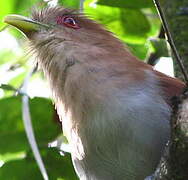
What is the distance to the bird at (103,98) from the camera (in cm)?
284

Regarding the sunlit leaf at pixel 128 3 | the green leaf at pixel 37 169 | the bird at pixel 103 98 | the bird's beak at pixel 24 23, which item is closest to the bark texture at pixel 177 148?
the bird at pixel 103 98

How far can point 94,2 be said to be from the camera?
4.14m

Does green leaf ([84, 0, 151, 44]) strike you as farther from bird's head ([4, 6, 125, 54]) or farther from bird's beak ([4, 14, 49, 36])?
bird's beak ([4, 14, 49, 36])

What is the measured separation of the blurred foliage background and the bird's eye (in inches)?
10.2

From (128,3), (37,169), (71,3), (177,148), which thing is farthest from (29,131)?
(177,148)

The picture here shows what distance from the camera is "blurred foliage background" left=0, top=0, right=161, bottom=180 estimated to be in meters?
3.69

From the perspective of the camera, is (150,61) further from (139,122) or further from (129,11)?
(139,122)

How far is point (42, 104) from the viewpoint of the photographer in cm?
387

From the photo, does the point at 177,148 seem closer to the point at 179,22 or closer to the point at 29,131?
the point at 29,131

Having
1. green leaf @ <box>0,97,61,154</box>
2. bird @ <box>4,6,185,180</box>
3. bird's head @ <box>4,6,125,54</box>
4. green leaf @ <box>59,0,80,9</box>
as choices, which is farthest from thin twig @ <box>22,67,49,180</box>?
green leaf @ <box>59,0,80,9</box>

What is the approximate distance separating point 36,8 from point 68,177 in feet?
3.73

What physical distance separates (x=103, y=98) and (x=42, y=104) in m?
1.02

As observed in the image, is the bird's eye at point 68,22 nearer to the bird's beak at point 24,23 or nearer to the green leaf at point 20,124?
the bird's beak at point 24,23

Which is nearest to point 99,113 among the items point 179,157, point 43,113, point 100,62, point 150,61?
point 100,62
